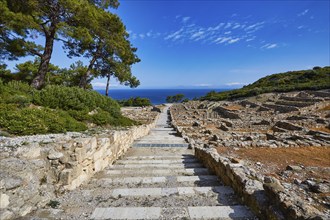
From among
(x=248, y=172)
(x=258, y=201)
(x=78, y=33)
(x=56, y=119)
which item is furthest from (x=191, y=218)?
(x=78, y=33)

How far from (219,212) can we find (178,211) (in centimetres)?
61

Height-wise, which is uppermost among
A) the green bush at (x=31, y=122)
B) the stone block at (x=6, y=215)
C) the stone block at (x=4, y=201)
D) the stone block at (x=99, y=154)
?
the green bush at (x=31, y=122)

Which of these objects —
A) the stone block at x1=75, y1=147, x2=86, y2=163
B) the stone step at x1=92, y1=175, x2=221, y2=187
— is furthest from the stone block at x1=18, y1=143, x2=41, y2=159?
the stone step at x1=92, y1=175, x2=221, y2=187

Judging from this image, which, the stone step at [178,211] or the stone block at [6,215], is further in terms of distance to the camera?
the stone step at [178,211]

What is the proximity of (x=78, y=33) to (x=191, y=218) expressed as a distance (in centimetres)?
1277

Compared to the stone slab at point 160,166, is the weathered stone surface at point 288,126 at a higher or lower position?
lower

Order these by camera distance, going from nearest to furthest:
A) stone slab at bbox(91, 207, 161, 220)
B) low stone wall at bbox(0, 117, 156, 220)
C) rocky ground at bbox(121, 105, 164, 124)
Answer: low stone wall at bbox(0, 117, 156, 220) < stone slab at bbox(91, 207, 161, 220) < rocky ground at bbox(121, 105, 164, 124)

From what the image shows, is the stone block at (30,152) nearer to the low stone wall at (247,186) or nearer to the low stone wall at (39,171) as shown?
the low stone wall at (39,171)

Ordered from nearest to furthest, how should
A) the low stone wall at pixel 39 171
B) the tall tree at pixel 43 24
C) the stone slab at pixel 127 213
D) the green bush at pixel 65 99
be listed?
the low stone wall at pixel 39 171 < the stone slab at pixel 127 213 < the green bush at pixel 65 99 < the tall tree at pixel 43 24

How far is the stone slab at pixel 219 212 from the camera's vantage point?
9.16 ft

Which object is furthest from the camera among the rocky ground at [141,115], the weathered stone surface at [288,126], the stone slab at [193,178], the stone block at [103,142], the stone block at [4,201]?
the rocky ground at [141,115]

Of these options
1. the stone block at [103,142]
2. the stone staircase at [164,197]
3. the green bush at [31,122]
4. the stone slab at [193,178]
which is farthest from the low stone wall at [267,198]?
the green bush at [31,122]

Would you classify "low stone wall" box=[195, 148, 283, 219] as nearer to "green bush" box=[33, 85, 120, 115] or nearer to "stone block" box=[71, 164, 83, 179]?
"stone block" box=[71, 164, 83, 179]

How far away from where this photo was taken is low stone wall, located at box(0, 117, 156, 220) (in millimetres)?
2672
